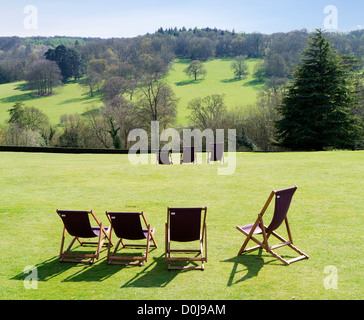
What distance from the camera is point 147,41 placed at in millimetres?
109250

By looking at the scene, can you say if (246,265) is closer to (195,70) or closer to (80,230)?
(80,230)

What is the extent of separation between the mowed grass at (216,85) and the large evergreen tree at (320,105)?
33.8 metres

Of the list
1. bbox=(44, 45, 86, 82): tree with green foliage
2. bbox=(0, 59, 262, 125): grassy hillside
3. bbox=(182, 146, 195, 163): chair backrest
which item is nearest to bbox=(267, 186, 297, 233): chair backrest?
bbox=(182, 146, 195, 163): chair backrest

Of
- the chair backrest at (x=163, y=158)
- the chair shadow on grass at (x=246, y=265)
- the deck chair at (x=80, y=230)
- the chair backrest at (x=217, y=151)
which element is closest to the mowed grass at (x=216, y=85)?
the chair backrest at (x=163, y=158)

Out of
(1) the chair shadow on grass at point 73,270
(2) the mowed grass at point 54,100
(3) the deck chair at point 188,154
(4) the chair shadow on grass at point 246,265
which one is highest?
(2) the mowed grass at point 54,100

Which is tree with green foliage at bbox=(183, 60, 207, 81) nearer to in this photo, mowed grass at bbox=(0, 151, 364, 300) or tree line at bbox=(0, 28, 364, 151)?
tree line at bbox=(0, 28, 364, 151)

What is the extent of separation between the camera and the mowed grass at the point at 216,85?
257 ft

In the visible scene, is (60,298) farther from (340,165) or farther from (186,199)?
(340,165)

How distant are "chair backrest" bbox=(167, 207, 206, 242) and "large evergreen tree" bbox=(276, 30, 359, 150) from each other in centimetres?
2867

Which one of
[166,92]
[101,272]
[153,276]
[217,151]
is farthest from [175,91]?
[153,276]

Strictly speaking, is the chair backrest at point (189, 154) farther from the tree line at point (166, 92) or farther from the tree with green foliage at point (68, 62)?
the tree with green foliage at point (68, 62)

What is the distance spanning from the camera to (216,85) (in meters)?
93.8

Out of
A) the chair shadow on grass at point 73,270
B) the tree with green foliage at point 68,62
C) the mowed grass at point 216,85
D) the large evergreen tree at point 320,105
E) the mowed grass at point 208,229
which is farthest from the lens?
the tree with green foliage at point 68,62
